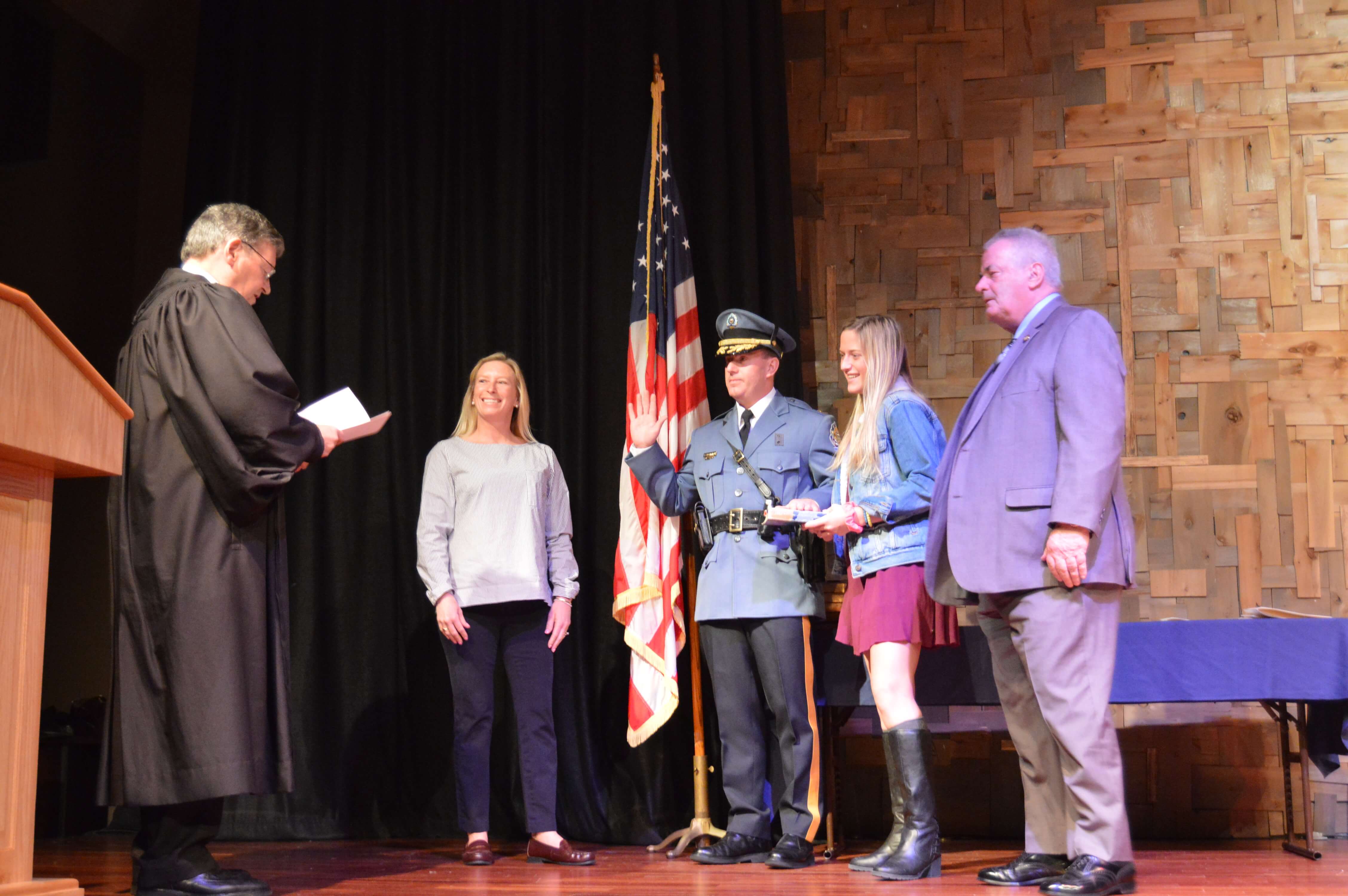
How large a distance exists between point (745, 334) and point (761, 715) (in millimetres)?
1232

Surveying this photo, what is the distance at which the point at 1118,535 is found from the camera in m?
2.81

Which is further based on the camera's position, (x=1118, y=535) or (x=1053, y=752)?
(x=1053, y=752)

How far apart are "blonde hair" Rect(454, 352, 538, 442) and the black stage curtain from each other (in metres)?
0.41

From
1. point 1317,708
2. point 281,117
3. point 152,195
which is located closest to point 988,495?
point 1317,708

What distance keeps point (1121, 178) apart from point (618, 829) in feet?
10.5

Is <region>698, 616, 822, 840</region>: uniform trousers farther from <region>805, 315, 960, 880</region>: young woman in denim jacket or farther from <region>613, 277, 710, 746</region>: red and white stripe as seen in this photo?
<region>613, 277, 710, 746</region>: red and white stripe

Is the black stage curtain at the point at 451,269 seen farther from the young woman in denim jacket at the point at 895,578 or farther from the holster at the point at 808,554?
the young woman in denim jacket at the point at 895,578

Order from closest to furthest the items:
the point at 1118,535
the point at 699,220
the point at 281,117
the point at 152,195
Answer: the point at 1118,535, the point at 699,220, the point at 281,117, the point at 152,195

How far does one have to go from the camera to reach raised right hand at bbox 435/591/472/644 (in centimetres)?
376

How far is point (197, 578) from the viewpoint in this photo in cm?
269

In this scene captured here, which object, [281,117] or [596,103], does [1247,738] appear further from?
[281,117]

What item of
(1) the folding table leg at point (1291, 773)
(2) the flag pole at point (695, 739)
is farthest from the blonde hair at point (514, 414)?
(1) the folding table leg at point (1291, 773)

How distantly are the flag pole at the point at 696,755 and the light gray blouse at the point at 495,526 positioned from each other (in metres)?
0.42

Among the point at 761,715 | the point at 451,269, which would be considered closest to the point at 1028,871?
the point at 761,715
